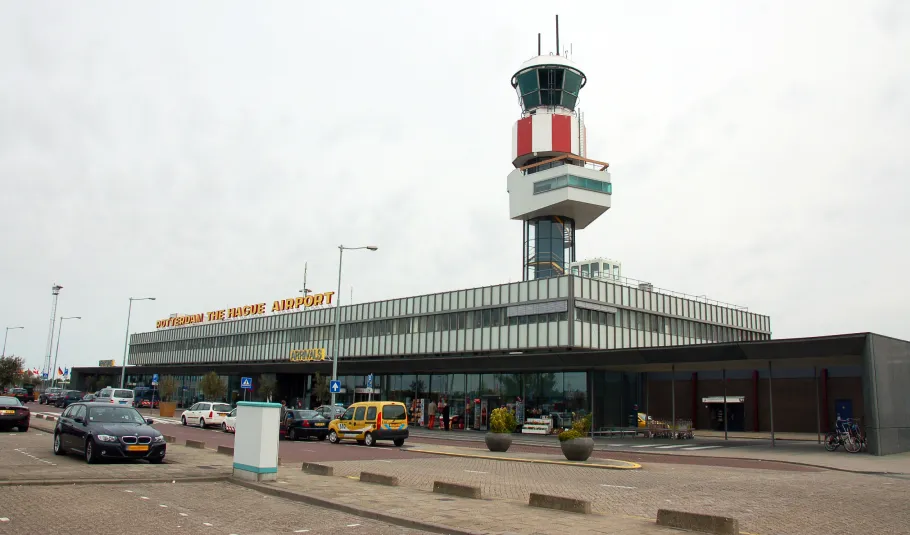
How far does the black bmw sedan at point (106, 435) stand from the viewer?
18375 mm

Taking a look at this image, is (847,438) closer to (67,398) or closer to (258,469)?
(258,469)

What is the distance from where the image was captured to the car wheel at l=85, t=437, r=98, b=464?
60.2ft

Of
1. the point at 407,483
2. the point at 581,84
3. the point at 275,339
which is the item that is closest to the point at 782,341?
the point at 407,483

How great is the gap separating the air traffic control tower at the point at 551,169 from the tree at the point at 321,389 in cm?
2218

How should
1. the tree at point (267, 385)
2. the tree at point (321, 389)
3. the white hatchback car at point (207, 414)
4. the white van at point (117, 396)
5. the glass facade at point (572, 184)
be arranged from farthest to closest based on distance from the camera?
the glass facade at point (572, 184) → the tree at point (267, 385) → the tree at point (321, 389) → the white van at point (117, 396) → the white hatchback car at point (207, 414)

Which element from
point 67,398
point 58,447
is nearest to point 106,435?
point 58,447

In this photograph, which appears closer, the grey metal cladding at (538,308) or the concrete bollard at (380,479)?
the concrete bollard at (380,479)

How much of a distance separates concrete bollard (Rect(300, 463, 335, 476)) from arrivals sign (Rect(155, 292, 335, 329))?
59.3 meters

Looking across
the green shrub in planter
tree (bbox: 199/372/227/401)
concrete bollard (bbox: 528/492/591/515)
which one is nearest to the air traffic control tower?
tree (bbox: 199/372/227/401)

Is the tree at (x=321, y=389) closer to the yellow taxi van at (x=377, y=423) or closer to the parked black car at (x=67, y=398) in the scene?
the parked black car at (x=67, y=398)

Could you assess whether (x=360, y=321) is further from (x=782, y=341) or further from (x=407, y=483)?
(x=407, y=483)

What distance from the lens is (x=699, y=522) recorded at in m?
10.8

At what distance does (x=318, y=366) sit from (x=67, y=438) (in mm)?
38967

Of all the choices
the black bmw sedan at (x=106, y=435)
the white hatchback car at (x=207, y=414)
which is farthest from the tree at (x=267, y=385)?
the black bmw sedan at (x=106, y=435)
